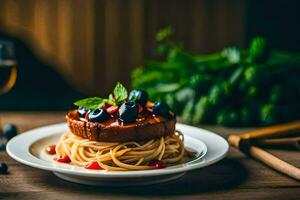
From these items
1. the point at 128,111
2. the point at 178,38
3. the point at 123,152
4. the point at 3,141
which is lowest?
the point at 178,38

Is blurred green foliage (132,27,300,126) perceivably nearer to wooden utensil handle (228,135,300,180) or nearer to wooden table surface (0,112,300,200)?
wooden utensil handle (228,135,300,180)

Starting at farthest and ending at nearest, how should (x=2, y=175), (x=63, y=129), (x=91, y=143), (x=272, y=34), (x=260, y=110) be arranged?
(x=272, y=34) → (x=260, y=110) → (x=63, y=129) → (x=91, y=143) → (x=2, y=175)

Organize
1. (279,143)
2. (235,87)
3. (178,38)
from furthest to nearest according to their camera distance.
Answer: (178,38)
(235,87)
(279,143)

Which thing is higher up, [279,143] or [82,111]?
[82,111]

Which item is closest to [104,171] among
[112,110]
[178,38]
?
[112,110]

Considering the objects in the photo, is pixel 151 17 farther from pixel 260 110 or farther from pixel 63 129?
pixel 63 129

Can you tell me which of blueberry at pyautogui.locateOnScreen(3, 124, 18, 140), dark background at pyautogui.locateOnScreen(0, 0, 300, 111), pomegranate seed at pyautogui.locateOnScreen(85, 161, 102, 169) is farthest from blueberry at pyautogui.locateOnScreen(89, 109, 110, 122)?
dark background at pyautogui.locateOnScreen(0, 0, 300, 111)

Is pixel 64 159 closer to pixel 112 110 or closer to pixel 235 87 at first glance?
pixel 112 110

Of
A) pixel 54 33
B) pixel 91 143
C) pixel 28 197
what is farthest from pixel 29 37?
pixel 28 197
